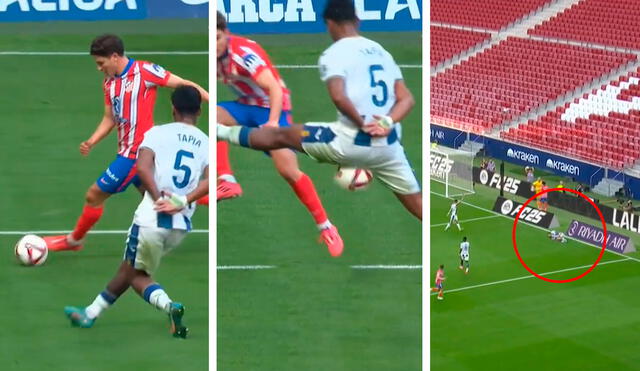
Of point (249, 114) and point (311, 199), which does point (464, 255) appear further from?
point (249, 114)

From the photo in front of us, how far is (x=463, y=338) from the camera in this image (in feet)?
43.5

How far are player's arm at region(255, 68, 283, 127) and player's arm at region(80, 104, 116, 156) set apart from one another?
1095 millimetres

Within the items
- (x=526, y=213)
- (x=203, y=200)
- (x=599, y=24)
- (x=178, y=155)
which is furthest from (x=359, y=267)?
(x=599, y=24)

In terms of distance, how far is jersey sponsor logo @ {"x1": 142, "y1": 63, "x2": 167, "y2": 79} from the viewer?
8305 millimetres

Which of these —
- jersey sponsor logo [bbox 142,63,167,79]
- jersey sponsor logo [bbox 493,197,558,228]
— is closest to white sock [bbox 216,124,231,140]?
jersey sponsor logo [bbox 142,63,167,79]

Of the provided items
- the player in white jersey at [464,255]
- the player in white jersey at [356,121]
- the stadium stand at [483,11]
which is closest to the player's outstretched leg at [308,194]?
the player in white jersey at [356,121]

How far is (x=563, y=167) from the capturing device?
709 inches

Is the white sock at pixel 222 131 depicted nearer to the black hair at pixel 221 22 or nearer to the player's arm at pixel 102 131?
the black hair at pixel 221 22

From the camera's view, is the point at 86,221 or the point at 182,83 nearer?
the point at 182,83

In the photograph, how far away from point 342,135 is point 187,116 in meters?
0.98

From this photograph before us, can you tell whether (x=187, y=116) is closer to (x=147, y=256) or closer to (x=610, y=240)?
(x=147, y=256)

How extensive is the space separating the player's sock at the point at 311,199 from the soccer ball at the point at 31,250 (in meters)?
1.79

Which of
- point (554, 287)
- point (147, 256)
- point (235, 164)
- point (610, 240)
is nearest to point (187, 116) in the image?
point (235, 164)

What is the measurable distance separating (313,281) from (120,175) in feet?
4.93
